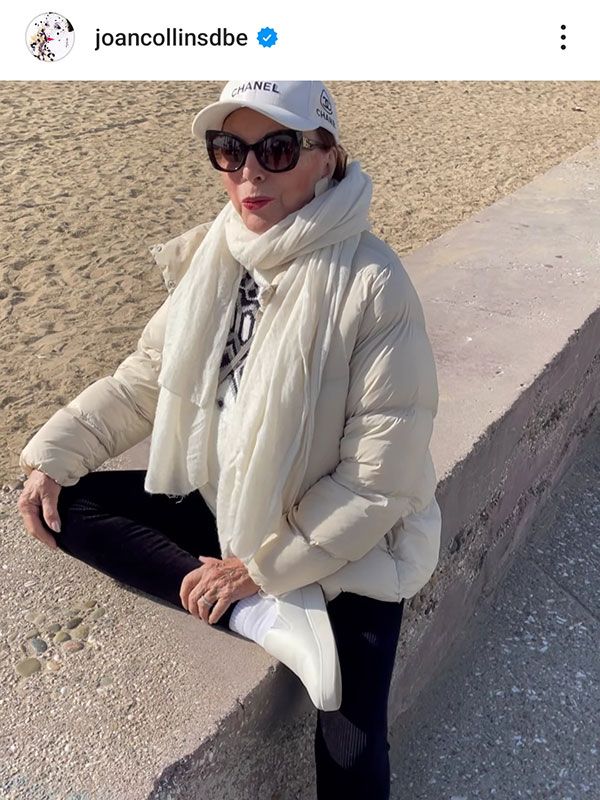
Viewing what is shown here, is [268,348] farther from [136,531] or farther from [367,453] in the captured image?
[136,531]

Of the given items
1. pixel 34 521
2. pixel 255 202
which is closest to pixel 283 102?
pixel 255 202

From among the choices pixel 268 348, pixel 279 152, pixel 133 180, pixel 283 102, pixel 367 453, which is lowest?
pixel 133 180

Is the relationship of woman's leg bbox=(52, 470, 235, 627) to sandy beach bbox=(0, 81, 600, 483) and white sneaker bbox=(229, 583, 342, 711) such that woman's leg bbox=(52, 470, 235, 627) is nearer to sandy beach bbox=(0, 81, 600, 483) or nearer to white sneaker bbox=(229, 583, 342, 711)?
white sneaker bbox=(229, 583, 342, 711)

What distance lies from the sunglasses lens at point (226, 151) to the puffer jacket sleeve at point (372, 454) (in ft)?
1.24

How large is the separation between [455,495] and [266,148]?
1179 millimetres

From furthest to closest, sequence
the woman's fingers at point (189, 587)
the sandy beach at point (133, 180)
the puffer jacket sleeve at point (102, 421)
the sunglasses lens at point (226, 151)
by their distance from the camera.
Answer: the sandy beach at point (133, 180) → the puffer jacket sleeve at point (102, 421) → the woman's fingers at point (189, 587) → the sunglasses lens at point (226, 151)

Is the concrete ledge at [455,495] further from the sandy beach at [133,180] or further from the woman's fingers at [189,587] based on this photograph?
the sandy beach at [133,180]

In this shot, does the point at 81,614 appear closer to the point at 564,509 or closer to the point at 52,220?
the point at 564,509

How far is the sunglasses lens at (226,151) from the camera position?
204cm

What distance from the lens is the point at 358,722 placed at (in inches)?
78.8

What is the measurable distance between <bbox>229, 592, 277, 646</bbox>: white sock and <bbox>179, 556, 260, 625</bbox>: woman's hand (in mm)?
17

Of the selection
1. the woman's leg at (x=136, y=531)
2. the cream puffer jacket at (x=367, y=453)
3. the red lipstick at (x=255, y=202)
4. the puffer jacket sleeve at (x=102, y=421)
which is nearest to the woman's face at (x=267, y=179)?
the red lipstick at (x=255, y=202)

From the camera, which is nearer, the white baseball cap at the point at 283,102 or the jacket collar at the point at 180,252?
the white baseball cap at the point at 283,102
